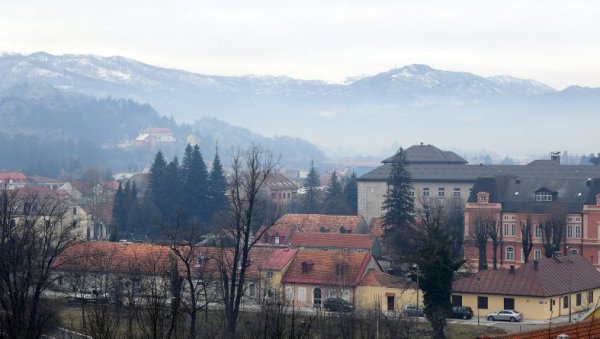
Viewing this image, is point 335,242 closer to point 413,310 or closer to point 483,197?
point 483,197

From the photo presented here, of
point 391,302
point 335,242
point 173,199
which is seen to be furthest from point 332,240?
point 173,199

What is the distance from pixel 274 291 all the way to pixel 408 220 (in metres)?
18.7

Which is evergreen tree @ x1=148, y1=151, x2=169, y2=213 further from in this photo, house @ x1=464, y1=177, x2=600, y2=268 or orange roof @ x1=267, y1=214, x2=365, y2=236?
house @ x1=464, y1=177, x2=600, y2=268

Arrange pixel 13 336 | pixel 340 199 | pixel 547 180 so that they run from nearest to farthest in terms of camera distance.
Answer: pixel 13 336 → pixel 547 180 → pixel 340 199

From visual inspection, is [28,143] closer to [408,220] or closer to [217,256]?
[408,220]

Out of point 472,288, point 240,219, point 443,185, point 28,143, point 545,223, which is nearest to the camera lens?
point 240,219

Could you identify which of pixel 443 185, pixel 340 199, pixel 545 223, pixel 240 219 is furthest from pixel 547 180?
pixel 240 219

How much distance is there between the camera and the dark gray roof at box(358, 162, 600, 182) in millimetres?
69375

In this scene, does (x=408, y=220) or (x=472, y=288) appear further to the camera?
(x=408, y=220)

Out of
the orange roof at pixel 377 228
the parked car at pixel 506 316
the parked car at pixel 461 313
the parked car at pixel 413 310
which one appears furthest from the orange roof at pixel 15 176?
the parked car at pixel 506 316

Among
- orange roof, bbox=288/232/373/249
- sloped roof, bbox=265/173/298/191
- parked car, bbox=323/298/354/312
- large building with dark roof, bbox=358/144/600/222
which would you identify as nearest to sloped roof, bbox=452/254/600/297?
parked car, bbox=323/298/354/312

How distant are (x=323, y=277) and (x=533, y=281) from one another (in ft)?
24.4

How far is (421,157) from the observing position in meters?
85.8

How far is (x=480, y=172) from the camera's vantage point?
76.1 meters
